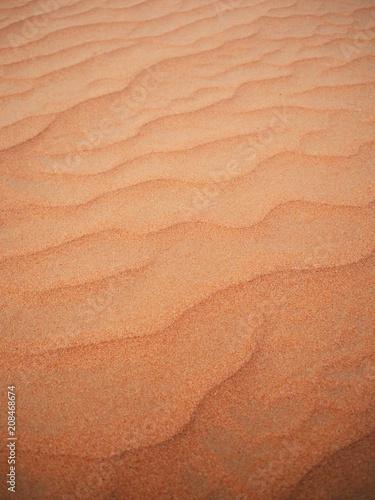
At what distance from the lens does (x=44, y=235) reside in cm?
130

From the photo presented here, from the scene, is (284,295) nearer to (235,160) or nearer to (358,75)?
(235,160)

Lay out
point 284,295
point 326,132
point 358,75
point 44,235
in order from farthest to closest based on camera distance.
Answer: point 358,75 < point 326,132 < point 44,235 < point 284,295

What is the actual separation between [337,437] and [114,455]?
49 cm

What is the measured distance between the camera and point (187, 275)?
1.18 m

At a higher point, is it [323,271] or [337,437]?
[323,271]

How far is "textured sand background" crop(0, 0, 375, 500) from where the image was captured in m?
0.85

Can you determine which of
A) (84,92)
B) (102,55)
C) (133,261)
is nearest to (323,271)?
(133,261)

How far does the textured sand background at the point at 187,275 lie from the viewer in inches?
33.3

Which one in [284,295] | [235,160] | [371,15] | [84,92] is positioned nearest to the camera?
[284,295]

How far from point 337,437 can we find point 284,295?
394 millimetres

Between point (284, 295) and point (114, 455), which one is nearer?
point (114, 455)

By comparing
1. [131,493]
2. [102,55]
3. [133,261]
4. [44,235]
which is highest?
[102,55]

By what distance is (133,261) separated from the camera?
1218 millimetres

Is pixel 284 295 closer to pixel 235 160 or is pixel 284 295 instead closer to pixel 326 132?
pixel 235 160
